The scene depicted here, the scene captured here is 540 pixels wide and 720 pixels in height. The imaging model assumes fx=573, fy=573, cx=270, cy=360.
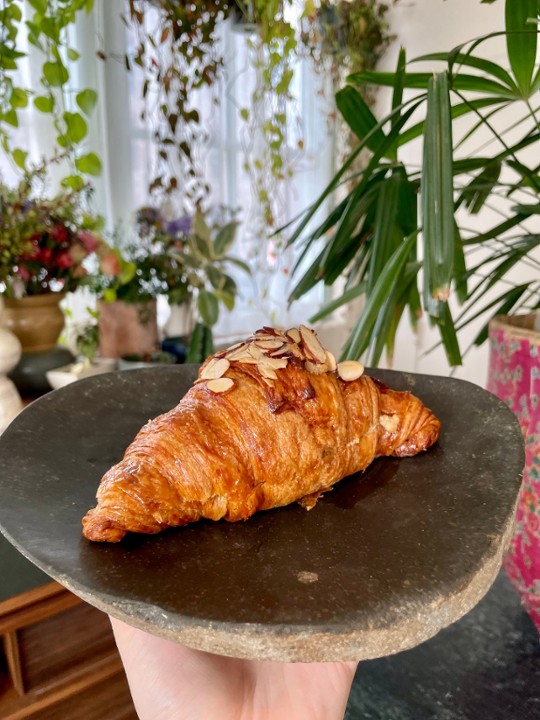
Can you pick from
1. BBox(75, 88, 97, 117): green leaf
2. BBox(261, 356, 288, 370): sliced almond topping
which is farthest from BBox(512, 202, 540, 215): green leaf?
BBox(75, 88, 97, 117): green leaf

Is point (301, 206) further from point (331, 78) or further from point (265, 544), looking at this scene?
point (265, 544)

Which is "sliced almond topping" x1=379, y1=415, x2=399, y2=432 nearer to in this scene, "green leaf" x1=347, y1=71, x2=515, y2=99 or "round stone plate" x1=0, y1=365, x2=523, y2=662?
"round stone plate" x1=0, y1=365, x2=523, y2=662

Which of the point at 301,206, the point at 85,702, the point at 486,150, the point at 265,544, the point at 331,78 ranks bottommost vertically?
the point at 85,702

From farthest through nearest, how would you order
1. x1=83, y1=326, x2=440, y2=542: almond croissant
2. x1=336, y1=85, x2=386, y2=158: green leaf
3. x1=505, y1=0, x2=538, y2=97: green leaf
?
x1=336, y1=85, x2=386, y2=158: green leaf < x1=505, y1=0, x2=538, y2=97: green leaf < x1=83, y1=326, x2=440, y2=542: almond croissant

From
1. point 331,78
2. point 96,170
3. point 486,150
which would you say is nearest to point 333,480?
point 96,170

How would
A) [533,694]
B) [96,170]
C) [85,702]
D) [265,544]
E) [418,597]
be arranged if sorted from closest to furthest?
1. [418,597]
2. [265,544]
3. [533,694]
4. [85,702]
5. [96,170]

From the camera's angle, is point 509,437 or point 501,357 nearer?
point 509,437

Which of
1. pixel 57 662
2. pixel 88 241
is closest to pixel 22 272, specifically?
pixel 88 241
